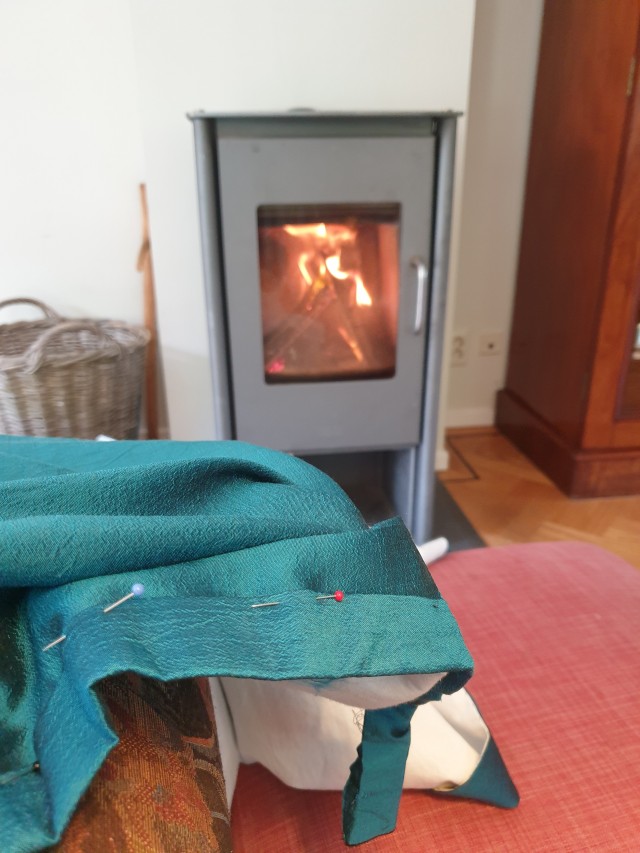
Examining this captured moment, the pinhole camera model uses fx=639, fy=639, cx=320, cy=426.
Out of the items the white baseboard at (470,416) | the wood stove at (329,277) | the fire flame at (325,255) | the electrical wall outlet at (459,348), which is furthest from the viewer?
the white baseboard at (470,416)

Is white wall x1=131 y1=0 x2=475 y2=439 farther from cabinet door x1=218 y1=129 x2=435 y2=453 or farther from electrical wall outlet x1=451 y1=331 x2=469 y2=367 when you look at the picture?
electrical wall outlet x1=451 y1=331 x2=469 y2=367

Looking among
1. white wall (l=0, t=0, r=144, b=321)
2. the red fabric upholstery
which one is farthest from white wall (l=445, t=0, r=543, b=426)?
the red fabric upholstery

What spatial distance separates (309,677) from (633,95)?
166 cm

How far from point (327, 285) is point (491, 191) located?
3.02 feet

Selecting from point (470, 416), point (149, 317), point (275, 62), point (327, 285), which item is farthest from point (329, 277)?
point (470, 416)

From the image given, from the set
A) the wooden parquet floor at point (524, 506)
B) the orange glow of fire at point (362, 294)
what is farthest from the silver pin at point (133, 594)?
the wooden parquet floor at point (524, 506)

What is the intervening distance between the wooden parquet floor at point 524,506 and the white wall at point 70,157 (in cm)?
116

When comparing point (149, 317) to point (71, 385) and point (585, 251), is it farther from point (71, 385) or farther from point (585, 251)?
point (585, 251)

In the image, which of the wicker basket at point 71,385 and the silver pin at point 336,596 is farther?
the wicker basket at point 71,385

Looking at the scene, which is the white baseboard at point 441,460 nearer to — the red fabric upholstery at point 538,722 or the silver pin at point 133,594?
the red fabric upholstery at point 538,722

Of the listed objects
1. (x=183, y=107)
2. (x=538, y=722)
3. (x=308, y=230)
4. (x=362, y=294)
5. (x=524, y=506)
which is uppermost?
(x=183, y=107)

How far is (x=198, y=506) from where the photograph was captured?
464 millimetres

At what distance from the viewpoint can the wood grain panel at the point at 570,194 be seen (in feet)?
5.27

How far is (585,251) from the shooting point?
1.74 metres
